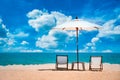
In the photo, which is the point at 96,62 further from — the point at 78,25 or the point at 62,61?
the point at 78,25

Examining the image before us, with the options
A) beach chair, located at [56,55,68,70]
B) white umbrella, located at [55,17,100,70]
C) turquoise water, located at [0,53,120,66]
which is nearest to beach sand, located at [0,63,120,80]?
beach chair, located at [56,55,68,70]

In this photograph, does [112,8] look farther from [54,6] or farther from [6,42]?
[6,42]

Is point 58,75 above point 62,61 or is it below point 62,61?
below

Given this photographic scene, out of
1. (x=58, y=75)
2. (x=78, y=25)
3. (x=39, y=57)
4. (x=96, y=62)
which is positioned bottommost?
(x=58, y=75)

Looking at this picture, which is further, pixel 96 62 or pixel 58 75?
pixel 96 62

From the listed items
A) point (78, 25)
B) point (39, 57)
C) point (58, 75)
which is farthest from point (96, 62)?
point (39, 57)

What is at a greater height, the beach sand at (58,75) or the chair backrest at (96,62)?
the chair backrest at (96,62)

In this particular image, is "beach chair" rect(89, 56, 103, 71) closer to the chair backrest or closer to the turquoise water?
the chair backrest

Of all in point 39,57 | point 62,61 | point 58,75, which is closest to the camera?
point 58,75

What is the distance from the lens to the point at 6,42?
12.1 meters

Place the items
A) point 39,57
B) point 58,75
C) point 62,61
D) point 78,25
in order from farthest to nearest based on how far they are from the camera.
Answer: point 39,57
point 62,61
point 78,25
point 58,75

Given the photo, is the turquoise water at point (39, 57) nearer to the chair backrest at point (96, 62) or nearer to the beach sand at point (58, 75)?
the chair backrest at point (96, 62)

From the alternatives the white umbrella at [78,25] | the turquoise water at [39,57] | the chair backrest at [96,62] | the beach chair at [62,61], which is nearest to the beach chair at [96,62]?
the chair backrest at [96,62]

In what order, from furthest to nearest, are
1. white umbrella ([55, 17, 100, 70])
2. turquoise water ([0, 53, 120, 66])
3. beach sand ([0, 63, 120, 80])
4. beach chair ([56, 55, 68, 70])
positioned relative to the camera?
turquoise water ([0, 53, 120, 66]) < beach chair ([56, 55, 68, 70]) < white umbrella ([55, 17, 100, 70]) < beach sand ([0, 63, 120, 80])
